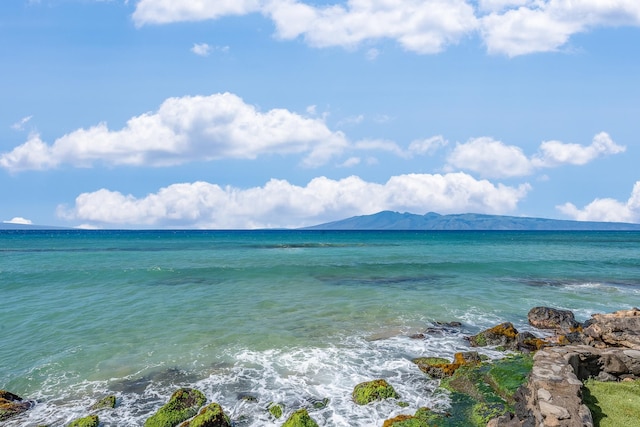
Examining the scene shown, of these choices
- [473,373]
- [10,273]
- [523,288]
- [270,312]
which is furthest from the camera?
[10,273]

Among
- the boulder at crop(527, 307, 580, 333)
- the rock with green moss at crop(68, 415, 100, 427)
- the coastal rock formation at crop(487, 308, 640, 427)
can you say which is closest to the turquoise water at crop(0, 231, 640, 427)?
the rock with green moss at crop(68, 415, 100, 427)

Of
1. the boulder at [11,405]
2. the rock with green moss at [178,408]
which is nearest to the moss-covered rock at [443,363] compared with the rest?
the rock with green moss at [178,408]

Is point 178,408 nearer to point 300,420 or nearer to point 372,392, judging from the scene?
point 300,420

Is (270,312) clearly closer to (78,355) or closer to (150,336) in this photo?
(150,336)

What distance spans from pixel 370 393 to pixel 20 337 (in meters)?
20.8

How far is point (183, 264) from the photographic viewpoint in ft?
193

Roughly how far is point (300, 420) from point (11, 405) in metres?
10.9

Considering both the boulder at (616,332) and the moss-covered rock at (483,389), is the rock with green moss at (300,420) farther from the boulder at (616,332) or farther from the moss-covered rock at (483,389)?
the boulder at (616,332)

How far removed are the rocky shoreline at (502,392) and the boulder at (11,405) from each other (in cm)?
3

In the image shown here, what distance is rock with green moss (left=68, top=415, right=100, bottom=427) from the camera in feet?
44.2

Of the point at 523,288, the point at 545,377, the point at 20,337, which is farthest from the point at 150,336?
the point at 523,288

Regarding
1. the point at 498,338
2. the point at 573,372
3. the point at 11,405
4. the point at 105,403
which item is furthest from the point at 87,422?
the point at 498,338

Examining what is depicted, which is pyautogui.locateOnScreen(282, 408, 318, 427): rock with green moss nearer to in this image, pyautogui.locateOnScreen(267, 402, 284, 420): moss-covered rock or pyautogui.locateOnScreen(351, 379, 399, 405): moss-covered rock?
pyautogui.locateOnScreen(267, 402, 284, 420): moss-covered rock

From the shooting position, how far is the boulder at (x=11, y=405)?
14330mm
